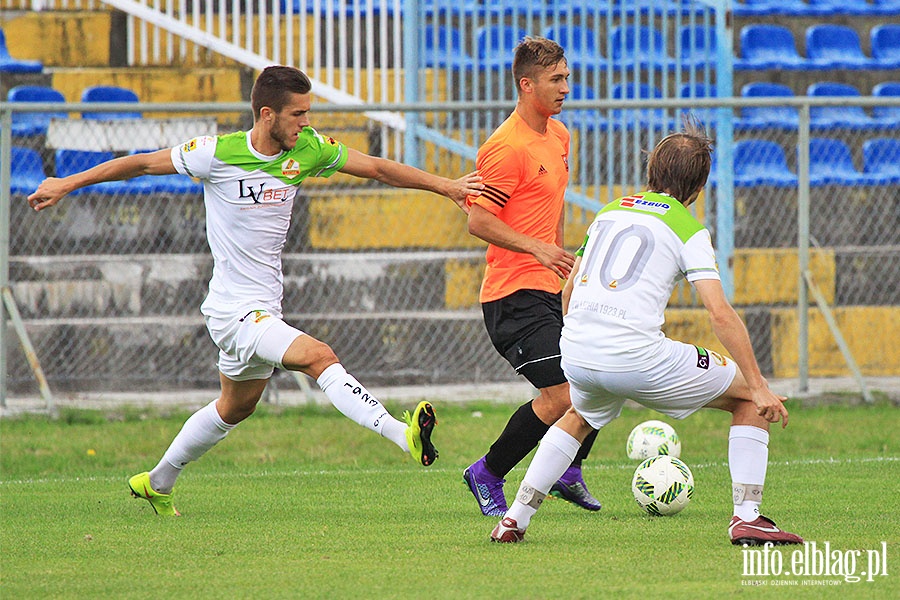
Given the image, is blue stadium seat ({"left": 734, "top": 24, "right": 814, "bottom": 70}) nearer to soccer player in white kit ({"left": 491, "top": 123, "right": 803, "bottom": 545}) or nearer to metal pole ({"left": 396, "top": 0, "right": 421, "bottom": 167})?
metal pole ({"left": 396, "top": 0, "right": 421, "bottom": 167})

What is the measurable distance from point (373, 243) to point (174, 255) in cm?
173

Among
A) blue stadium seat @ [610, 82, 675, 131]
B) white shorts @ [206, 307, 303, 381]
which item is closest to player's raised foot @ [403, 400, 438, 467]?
white shorts @ [206, 307, 303, 381]

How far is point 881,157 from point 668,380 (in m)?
9.25

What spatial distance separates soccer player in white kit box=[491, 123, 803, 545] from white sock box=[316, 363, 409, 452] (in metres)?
0.66

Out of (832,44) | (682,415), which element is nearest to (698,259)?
(682,415)

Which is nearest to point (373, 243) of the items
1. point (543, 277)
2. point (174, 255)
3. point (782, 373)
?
point (174, 255)

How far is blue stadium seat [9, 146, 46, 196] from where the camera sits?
478 inches

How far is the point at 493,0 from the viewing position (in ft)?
43.7

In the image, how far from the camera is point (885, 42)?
619 inches

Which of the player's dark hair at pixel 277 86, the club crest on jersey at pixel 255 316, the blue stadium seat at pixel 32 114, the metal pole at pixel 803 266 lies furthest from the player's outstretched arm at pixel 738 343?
the blue stadium seat at pixel 32 114

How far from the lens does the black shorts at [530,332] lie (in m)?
6.59

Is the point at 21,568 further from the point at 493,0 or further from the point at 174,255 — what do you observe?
the point at 493,0

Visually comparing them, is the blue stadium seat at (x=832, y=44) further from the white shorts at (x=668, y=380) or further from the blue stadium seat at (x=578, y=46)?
the white shorts at (x=668, y=380)

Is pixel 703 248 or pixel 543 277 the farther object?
pixel 543 277
